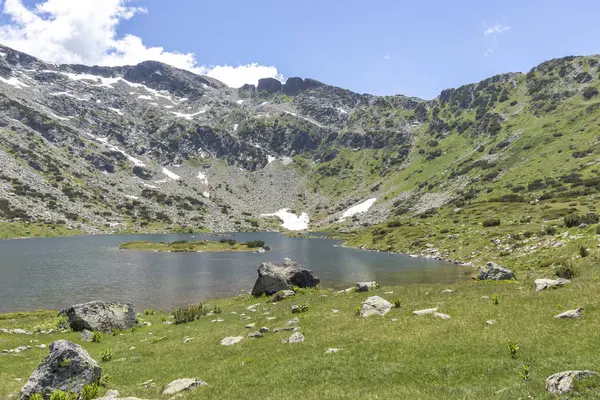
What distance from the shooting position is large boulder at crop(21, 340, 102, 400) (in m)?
17.0

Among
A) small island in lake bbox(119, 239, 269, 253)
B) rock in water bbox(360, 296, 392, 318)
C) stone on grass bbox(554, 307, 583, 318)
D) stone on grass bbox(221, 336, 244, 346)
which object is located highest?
stone on grass bbox(554, 307, 583, 318)

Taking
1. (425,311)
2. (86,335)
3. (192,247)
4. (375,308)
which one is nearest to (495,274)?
(425,311)

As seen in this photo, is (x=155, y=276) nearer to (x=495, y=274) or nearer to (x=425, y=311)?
(x=495, y=274)

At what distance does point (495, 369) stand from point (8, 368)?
2841 centimetres

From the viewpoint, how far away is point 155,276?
76.6 m

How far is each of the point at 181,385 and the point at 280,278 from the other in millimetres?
34579

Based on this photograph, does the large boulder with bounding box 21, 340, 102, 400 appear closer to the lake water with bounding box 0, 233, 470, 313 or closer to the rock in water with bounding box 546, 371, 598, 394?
the rock in water with bounding box 546, 371, 598, 394

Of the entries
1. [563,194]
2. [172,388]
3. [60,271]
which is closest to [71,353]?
[172,388]

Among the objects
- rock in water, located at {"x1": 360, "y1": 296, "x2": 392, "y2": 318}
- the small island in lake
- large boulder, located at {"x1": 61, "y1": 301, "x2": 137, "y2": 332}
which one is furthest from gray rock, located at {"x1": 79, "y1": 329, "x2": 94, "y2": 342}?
the small island in lake

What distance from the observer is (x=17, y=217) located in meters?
197

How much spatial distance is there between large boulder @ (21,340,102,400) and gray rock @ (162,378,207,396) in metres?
4.00

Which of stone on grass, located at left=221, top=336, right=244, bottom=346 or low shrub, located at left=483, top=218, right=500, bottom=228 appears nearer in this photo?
stone on grass, located at left=221, top=336, right=244, bottom=346

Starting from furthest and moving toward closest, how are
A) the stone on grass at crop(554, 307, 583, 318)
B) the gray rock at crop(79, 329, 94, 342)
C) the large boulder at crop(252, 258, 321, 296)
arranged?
the large boulder at crop(252, 258, 321, 296)
the gray rock at crop(79, 329, 94, 342)
the stone on grass at crop(554, 307, 583, 318)

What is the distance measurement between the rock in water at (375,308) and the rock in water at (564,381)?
1553cm
